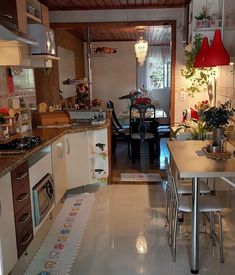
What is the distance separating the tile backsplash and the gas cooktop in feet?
1.93

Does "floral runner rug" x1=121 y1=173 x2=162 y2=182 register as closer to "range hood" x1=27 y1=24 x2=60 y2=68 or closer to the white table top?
the white table top

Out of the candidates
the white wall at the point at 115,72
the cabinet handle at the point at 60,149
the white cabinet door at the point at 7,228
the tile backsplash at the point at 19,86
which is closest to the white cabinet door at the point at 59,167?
the cabinet handle at the point at 60,149

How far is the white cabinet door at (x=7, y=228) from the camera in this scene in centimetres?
194

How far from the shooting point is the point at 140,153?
5719 mm

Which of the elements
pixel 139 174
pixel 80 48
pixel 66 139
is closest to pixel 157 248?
pixel 66 139

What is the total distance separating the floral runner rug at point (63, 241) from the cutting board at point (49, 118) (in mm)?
961

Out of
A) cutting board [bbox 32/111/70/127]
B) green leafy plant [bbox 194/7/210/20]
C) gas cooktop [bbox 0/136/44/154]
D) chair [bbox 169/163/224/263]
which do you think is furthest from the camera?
cutting board [bbox 32/111/70/127]

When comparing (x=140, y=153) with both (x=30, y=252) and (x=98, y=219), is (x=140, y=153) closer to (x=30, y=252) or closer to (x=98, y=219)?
(x=98, y=219)

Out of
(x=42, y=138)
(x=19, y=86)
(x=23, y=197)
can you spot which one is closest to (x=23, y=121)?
(x=19, y=86)

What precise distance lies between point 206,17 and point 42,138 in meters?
2.19

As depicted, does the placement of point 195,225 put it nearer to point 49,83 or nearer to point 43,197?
point 43,197

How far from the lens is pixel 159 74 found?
892 cm

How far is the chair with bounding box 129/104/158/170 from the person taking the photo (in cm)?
522

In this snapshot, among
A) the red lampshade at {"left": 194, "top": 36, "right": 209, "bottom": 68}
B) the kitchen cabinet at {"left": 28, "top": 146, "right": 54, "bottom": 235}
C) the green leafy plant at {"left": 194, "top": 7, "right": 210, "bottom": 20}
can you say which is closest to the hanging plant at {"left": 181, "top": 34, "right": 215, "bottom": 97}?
the green leafy plant at {"left": 194, "top": 7, "right": 210, "bottom": 20}
